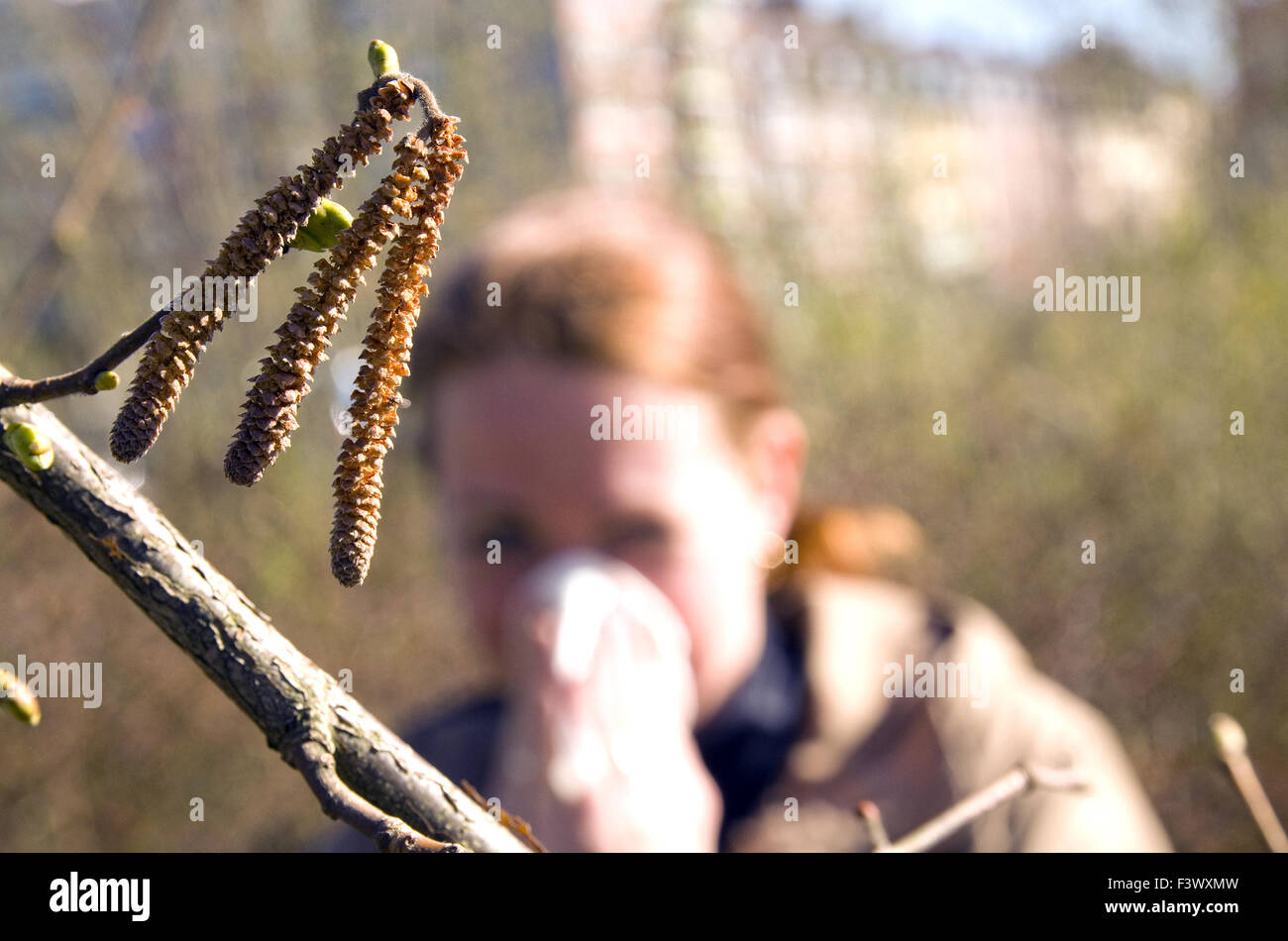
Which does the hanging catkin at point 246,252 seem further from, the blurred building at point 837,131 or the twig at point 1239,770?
the blurred building at point 837,131

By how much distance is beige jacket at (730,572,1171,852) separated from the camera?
6.26ft

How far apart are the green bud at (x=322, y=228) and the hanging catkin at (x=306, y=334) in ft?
0.26

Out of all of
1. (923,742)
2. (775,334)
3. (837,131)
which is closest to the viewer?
(923,742)

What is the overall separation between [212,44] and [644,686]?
131 inches

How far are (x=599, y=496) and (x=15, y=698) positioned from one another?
155cm

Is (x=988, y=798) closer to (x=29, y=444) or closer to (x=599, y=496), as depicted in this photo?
(x=29, y=444)

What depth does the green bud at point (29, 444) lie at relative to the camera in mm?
404

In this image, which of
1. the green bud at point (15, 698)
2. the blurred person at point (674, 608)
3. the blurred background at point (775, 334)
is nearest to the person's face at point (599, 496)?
the blurred person at point (674, 608)

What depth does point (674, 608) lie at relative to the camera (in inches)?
82.4

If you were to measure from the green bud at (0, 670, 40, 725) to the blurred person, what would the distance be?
46.1 inches

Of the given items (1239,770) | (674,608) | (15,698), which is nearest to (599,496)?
(674,608)

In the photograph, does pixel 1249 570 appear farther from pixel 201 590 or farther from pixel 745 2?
pixel 201 590

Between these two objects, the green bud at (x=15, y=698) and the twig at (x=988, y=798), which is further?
the twig at (x=988, y=798)
